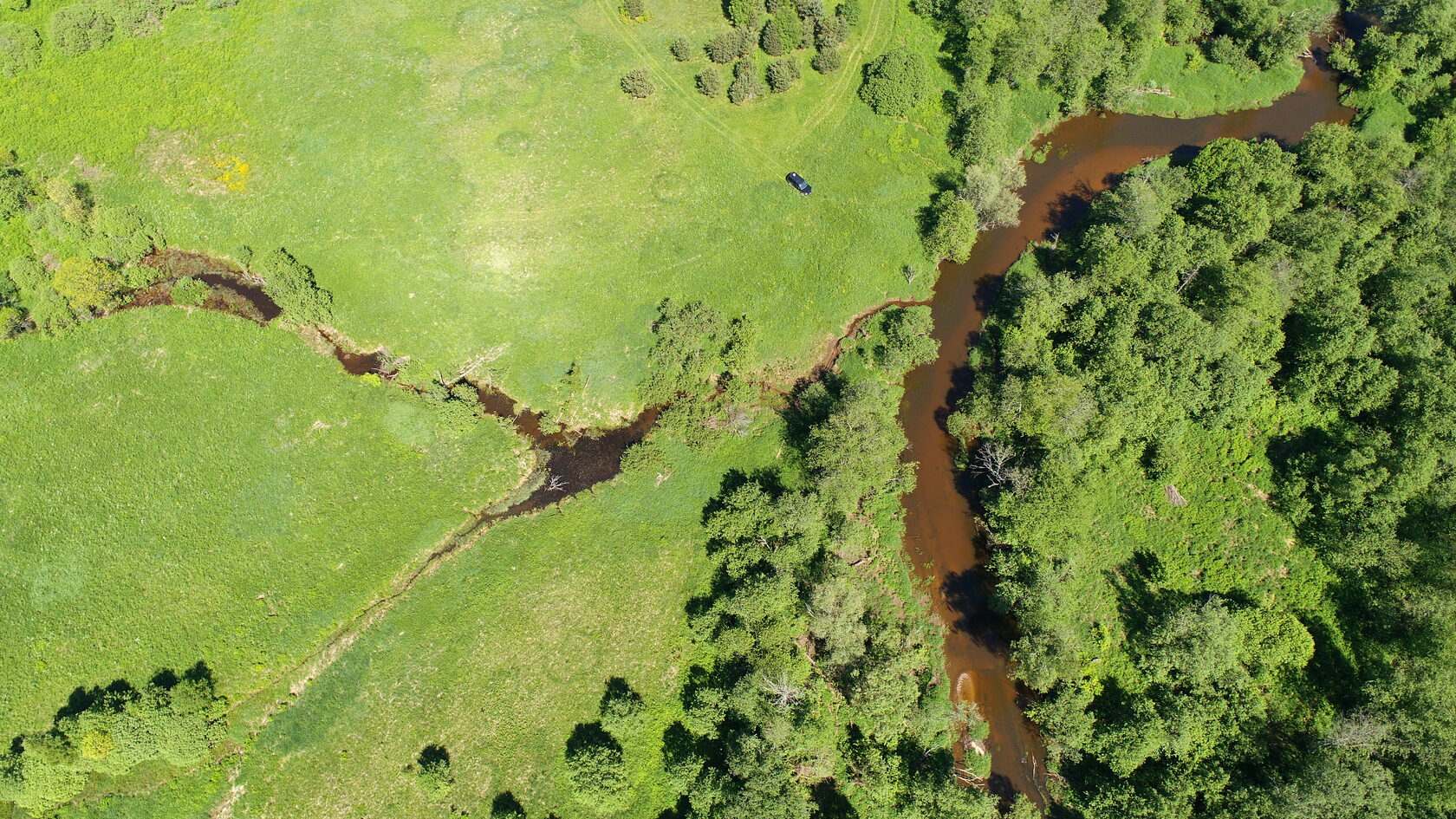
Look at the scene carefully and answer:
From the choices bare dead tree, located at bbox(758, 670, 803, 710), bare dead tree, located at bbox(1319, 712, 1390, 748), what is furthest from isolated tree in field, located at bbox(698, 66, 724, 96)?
bare dead tree, located at bbox(1319, 712, 1390, 748)

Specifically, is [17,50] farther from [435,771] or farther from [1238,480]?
[1238,480]

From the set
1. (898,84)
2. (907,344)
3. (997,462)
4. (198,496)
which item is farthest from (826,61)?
(198,496)

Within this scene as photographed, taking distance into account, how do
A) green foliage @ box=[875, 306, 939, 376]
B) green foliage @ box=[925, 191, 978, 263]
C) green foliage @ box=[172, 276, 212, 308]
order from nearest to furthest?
1. green foliage @ box=[875, 306, 939, 376]
2. green foliage @ box=[172, 276, 212, 308]
3. green foliage @ box=[925, 191, 978, 263]

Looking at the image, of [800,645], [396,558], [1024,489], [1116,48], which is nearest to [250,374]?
[396,558]

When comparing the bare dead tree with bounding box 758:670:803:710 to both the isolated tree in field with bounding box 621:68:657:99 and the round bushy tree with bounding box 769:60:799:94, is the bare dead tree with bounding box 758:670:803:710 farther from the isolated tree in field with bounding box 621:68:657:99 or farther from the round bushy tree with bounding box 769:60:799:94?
the round bushy tree with bounding box 769:60:799:94

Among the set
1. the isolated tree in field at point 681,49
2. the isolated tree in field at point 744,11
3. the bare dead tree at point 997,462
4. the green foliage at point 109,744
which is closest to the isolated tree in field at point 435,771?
the green foliage at point 109,744

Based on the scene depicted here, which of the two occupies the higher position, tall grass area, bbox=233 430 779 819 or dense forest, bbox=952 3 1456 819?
dense forest, bbox=952 3 1456 819

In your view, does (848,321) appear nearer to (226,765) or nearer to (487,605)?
(487,605)

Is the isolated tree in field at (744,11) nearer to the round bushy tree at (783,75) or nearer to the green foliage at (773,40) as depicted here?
the green foliage at (773,40)
